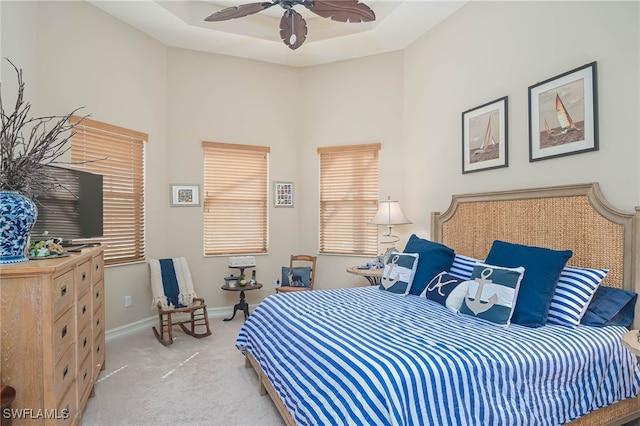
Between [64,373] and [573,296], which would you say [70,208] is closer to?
[64,373]

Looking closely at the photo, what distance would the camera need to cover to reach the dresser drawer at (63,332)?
1731mm

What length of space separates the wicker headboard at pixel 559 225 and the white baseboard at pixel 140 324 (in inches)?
117

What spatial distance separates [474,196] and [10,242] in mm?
3358

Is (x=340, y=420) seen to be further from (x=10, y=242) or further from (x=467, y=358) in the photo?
(x=10, y=242)

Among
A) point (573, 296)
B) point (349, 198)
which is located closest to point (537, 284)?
point (573, 296)

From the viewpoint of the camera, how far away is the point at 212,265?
4.67 m

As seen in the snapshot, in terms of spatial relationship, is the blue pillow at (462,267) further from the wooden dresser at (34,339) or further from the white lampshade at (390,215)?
the wooden dresser at (34,339)

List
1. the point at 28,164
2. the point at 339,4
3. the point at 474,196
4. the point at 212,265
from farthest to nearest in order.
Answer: the point at 212,265, the point at 474,196, the point at 339,4, the point at 28,164

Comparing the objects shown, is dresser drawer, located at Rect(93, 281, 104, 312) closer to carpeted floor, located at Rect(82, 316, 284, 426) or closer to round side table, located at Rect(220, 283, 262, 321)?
carpeted floor, located at Rect(82, 316, 284, 426)

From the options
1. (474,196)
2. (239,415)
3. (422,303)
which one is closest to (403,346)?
(422,303)

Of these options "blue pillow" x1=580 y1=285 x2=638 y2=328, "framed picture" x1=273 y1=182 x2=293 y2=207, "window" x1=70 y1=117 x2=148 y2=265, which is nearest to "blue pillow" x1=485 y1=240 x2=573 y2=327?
"blue pillow" x1=580 y1=285 x2=638 y2=328

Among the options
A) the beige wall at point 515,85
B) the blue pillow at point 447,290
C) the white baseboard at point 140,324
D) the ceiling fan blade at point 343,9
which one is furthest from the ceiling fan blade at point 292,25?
the white baseboard at point 140,324

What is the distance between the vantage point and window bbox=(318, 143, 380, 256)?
15.3ft

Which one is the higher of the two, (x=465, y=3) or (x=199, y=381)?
(x=465, y=3)
